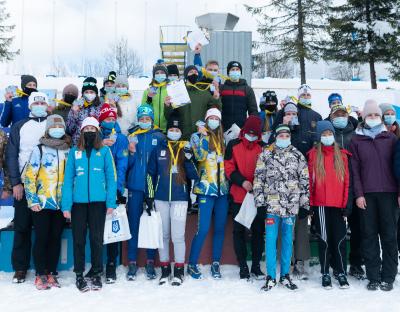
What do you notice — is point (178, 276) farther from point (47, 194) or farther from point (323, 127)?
point (323, 127)

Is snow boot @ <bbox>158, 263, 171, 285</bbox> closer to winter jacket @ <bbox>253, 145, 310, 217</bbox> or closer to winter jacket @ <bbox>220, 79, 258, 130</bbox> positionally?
winter jacket @ <bbox>253, 145, 310, 217</bbox>

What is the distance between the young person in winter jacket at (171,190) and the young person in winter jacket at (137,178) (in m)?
0.11

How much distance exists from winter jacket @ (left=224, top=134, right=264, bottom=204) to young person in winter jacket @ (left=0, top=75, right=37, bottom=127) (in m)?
3.18

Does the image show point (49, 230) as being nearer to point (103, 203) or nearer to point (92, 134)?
point (103, 203)

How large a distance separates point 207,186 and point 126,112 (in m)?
1.82

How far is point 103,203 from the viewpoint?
4.95 meters

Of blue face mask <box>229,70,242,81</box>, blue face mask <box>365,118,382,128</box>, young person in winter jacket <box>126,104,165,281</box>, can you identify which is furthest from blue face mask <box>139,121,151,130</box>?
blue face mask <box>365,118,382,128</box>

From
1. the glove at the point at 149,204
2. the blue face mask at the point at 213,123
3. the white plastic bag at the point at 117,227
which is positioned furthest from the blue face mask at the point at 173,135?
the white plastic bag at the point at 117,227

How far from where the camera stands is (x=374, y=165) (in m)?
5.00

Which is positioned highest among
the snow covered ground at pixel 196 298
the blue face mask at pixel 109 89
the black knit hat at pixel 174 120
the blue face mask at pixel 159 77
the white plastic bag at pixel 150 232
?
the blue face mask at pixel 159 77

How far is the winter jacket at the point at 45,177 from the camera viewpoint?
16.0 ft

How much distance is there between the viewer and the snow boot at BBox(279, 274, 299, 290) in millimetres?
4836

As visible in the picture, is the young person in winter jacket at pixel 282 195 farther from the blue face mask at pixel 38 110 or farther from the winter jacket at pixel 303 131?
the blue face mask at pixel 38 110

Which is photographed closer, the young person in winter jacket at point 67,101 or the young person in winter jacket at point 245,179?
the young person in winter jacket at point 245,179
